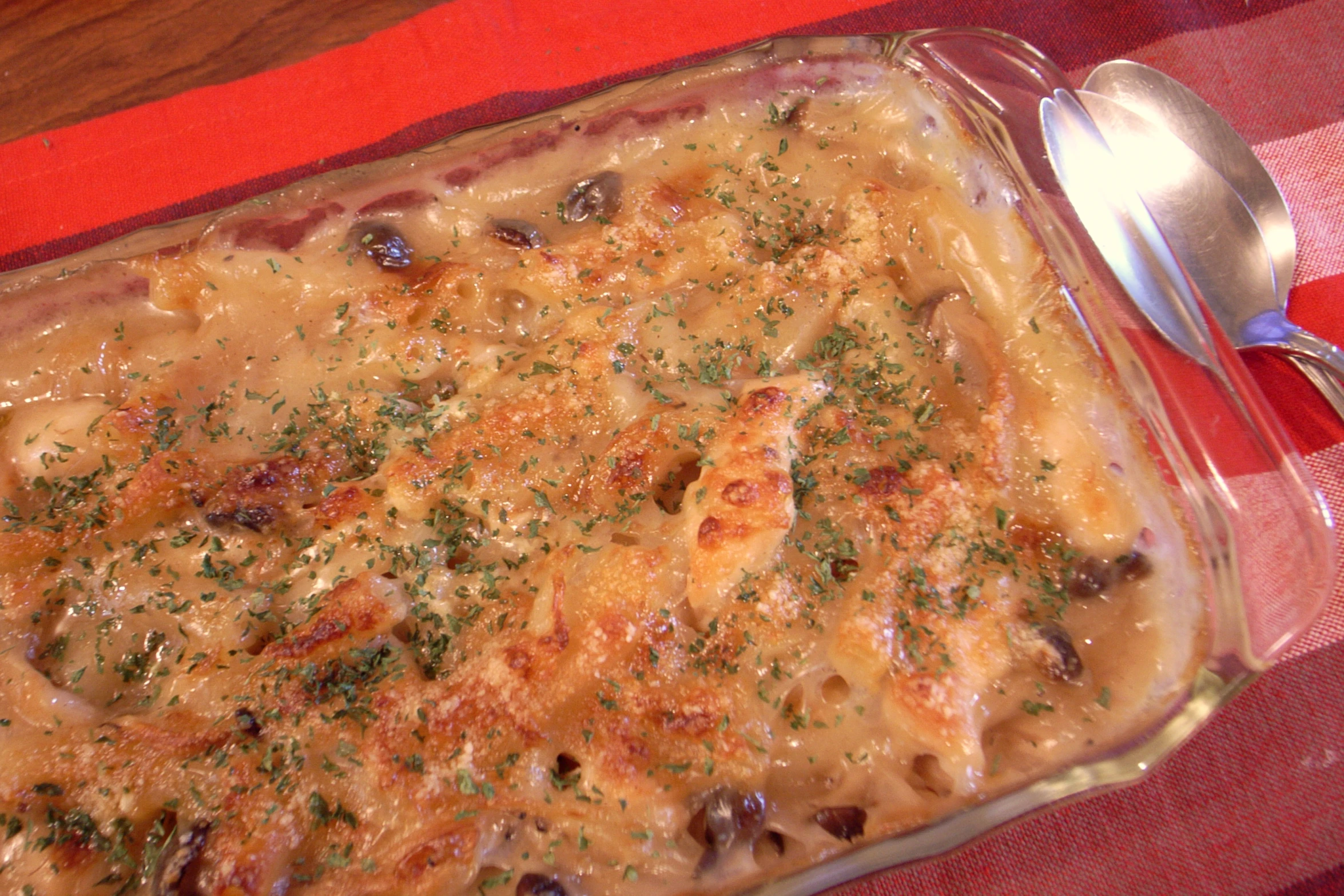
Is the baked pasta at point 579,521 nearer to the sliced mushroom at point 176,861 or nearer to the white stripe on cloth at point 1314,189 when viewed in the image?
the sliced mushroom at point 176,861

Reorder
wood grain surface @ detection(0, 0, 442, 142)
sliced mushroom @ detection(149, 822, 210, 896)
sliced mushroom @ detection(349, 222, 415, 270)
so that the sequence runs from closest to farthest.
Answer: sliced mushroom @ detection(149, 822, 210, 896), sliced mushroom @ detection(349, 222, 415, 270), wood grain surface @ detection(0, 0, 442, 142)

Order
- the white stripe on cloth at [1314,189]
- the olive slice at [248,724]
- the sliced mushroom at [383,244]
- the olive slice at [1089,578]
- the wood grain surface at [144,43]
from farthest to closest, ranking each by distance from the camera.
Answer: the wood grain surface at [144,43] → the white stripe on cloth at [1314,189] → the sliced mushroom at [383,244] → the olive slice at [1089,578] → the olive slice at [248,724]

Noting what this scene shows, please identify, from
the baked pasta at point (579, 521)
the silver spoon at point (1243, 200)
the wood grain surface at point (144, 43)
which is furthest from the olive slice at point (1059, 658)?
the wood grain surface at point (144, 43)

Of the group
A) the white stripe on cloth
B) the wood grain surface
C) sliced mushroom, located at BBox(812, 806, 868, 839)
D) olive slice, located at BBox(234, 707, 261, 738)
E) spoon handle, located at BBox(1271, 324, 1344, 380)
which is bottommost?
sliced mushroom, located at BBox(812, 806, 868, 839)

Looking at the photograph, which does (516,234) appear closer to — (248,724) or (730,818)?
(248,724)

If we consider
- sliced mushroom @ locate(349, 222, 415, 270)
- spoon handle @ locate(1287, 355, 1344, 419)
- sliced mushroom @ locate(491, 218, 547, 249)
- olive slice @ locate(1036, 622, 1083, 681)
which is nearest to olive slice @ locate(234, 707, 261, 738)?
sliced mushroom @ locate(349, 222, 415, 270)

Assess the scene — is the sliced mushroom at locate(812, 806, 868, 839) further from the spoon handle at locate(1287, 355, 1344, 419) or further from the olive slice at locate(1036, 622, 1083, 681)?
the spoon handle at locate(1287, 355, 1344, 419)
